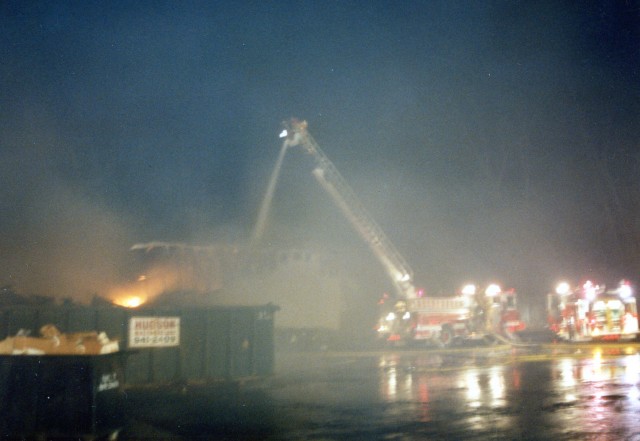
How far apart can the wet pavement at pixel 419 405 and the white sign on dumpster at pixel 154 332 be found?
1198 mm

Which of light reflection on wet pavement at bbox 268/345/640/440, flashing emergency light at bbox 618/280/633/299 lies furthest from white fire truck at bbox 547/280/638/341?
light reflection on wet pavement at bbox 268/345/640/440

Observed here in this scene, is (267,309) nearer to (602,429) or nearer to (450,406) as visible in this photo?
(450,406)

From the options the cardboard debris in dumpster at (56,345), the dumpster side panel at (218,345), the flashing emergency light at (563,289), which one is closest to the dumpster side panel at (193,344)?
the dumpster side panel at (218,345)

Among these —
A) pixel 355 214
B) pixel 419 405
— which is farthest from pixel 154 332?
pixel 355 214

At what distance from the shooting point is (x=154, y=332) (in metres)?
14.6

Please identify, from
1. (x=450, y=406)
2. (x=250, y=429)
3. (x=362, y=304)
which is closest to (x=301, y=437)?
(x=250, y=429)

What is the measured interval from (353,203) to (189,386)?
1624 centimetres

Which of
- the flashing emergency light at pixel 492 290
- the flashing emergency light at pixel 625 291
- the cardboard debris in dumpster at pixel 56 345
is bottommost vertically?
the cardboard debris in dumpster at pixel 56 345

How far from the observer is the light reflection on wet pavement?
9.16 m

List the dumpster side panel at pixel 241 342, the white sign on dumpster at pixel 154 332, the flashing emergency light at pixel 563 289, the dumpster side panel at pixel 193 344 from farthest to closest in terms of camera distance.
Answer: the flashing emergency light at pixel 563 289 < the dumpster side panel at pixel 241 342 < the dumpster side panel at pixel 193 344 < the white sign on dumpster at pixel 154 332

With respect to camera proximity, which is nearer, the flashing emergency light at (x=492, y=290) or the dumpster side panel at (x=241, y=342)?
the dumpster side panel at (x=241, y=342)

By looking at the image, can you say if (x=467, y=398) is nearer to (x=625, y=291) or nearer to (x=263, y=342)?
(x=263, y=342)

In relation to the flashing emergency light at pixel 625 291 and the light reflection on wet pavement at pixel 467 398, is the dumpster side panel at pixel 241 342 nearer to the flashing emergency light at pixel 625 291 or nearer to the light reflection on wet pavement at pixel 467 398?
the light reflection on wet pavement at pixel 467 398

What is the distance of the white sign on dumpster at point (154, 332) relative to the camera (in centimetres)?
1424
